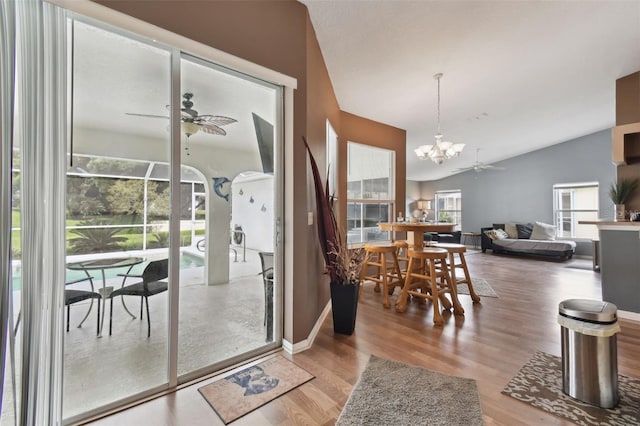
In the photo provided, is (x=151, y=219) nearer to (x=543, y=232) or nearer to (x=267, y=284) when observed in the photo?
(x=267, y=284)

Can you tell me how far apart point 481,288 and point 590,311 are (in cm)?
284

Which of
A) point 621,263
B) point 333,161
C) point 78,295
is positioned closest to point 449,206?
point 621,263

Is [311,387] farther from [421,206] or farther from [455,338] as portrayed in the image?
[421,206]

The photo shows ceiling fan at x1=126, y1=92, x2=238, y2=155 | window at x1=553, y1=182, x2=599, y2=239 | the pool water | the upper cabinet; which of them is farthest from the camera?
window at x1=553, y1=182, x2=599, y2=239

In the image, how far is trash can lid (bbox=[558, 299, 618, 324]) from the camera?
1.70 meters

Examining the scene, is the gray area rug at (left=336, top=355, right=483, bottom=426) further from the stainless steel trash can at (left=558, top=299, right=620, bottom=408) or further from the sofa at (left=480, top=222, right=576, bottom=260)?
the sofa at (left=480, top=222, right=576, bottom=260)

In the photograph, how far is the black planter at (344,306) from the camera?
8.73 feet

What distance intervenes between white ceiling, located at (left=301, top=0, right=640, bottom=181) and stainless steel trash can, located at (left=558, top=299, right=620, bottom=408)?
258cm

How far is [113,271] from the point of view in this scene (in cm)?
179

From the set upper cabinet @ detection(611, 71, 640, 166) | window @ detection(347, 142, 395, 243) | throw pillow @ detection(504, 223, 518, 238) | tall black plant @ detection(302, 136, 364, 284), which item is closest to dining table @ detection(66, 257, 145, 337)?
tall black plant @ detection(302, 136, 364, 284)

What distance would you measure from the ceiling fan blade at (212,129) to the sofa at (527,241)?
808 cm

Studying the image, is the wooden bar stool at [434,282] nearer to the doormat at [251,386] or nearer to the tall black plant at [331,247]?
the tall black plant at [331,247]

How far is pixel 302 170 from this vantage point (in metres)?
2.48

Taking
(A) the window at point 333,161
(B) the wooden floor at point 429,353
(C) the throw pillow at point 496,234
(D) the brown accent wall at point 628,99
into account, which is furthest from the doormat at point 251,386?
(C) the throw pillow at point 496,234
